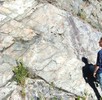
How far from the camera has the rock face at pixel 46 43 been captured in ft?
35.7

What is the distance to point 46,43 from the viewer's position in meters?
11.7

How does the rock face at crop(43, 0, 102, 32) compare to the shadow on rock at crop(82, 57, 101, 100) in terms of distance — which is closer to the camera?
the shadow on rock at crop(82, 57, 101, 100)

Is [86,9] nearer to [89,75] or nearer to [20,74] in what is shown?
[89,75]

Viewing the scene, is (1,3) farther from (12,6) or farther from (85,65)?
(85,65)

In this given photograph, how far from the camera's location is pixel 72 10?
1334 cm

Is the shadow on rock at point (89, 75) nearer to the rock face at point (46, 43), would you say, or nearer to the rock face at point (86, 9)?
the rock face at point (46, 43)

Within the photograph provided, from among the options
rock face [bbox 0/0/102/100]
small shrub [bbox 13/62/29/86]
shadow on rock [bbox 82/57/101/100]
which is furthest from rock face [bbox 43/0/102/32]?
small shrub [bbox 13/62/29/86]

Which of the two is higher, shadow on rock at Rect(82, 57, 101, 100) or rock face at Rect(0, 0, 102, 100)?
rock face at Rect(0, 0, 102, 100)

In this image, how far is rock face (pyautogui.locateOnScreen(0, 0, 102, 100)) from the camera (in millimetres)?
10883

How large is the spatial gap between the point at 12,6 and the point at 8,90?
12.2 ft

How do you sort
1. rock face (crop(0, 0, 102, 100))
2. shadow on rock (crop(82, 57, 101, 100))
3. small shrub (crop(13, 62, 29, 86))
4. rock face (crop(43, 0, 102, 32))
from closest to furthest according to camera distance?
small shrub (crop(13, 62, 29, 86)) < rock face (crop(0, 0, 102, 100)) < shadow on rock (crop(82, 57, 101, 100)) < rock face (crop(43, 0, 102, 32))

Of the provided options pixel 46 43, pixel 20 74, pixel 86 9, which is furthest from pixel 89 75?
pixel 86 9

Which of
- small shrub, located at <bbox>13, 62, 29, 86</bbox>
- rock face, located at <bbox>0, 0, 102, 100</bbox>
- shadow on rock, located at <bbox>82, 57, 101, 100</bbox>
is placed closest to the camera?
small shrub, located at <bbox>13, 62, 29, 86</bbox>

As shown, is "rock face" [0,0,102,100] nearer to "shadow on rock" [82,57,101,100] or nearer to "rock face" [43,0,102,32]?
"shadow on rock" [82,57,101,100]
